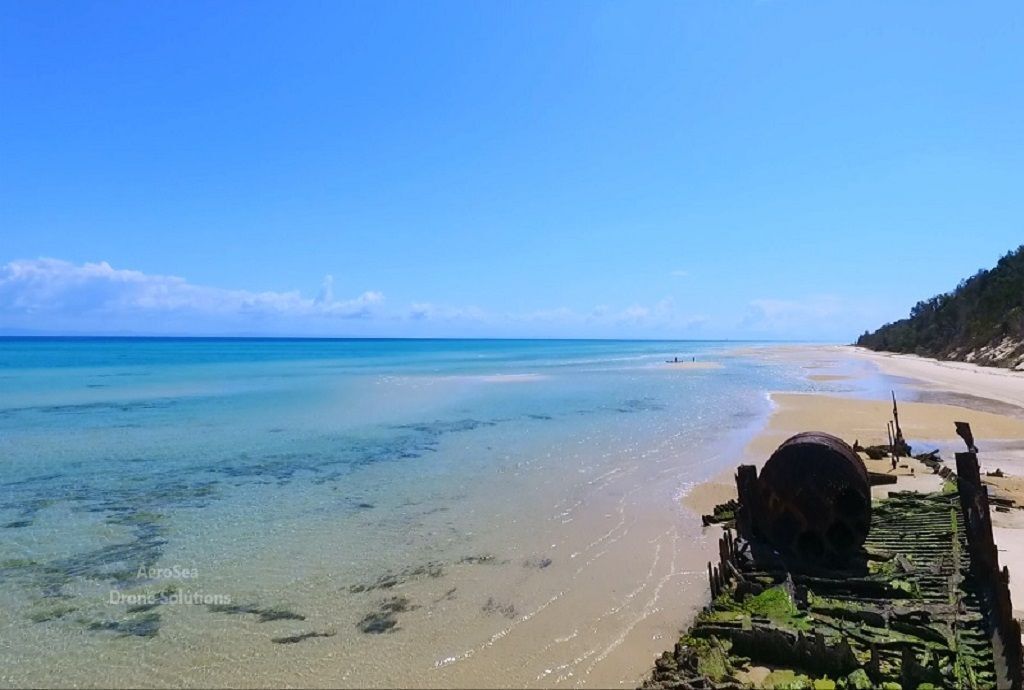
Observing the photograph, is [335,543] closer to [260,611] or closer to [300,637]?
[260,611]

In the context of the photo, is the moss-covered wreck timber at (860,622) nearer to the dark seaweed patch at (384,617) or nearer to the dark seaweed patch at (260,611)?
the dark seaweed patch at (384,617)

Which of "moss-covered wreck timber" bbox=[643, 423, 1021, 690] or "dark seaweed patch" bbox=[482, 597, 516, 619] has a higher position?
"moss-covered wreck timber" bbox=[643, 423, 1021, 690]

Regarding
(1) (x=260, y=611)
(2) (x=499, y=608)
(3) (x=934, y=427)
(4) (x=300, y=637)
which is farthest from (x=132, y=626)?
(3) (x=934, y=427)

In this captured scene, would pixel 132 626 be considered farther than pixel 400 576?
No

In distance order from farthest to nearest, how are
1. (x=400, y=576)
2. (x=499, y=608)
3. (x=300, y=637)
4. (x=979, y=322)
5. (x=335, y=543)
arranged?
(x=979, y=322) → (x=335, y=543) → (x=400, y=576) → (x=499, y=608) → (x=300, y=637)

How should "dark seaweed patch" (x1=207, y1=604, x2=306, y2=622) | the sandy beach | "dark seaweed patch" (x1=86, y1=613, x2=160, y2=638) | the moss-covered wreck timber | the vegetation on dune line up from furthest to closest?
the vegetation on dune
the sandy beach
"dark seaweed patch" (x1=207, y1=604, x2=306, y2=622)
"dark seaweed patch" (x1=86, y1=613, x2=160, y2=638)
the moss-covered wreck timber

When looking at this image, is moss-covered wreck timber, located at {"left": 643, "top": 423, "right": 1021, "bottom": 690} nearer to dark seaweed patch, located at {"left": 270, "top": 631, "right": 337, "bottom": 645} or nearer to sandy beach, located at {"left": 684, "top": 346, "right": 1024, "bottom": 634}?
sandy beach, located at {"left": 684, "top": 346, "right": 1024, "bottom": 634}

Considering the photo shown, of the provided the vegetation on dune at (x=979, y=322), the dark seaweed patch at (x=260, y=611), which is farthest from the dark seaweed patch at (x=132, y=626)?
the vegetation on dune at (x=979, y=322)

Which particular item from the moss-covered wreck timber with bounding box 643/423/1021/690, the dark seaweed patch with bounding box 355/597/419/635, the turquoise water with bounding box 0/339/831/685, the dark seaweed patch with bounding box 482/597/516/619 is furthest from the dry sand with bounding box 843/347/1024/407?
the dark seaweed patch with bounding box 355/597/419/635
